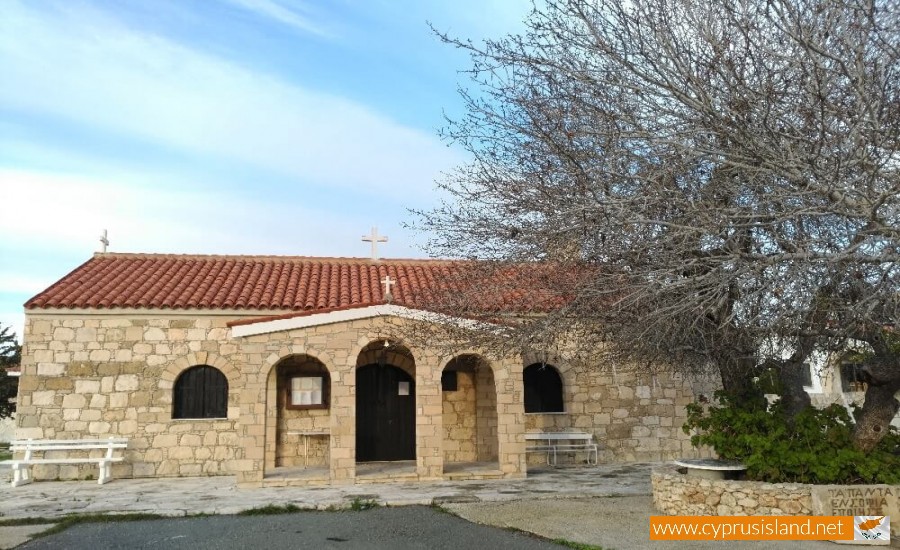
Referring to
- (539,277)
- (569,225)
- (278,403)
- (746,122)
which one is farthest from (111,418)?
(746,122)

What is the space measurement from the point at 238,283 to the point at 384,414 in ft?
12.6

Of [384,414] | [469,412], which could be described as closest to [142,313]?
[384,414]

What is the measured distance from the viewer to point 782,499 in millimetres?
6586

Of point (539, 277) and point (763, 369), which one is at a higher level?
point (539, 277)

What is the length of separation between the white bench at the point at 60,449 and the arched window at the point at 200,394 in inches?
41.3

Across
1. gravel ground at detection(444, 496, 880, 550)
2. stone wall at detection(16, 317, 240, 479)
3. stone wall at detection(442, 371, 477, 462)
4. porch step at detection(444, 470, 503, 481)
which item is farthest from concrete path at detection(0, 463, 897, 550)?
stone wall at detection(442, 371, 477, 462)

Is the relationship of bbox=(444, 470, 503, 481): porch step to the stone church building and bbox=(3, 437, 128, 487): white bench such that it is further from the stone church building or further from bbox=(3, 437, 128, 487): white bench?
bbox=(3, 437, 128, 487): white bench

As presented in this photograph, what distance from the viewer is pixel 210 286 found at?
12938 mm

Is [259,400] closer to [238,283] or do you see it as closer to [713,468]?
[238,283]

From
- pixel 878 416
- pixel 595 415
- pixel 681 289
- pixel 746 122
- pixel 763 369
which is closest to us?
pixel 746 122

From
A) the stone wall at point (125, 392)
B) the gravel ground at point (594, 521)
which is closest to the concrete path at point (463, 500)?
the gravel ground at point (594, 521)

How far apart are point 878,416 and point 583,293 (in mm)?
3355

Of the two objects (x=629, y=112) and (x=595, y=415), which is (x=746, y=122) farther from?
(x=595, y=415)

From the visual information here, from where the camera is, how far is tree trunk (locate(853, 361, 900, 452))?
6.92 metres
